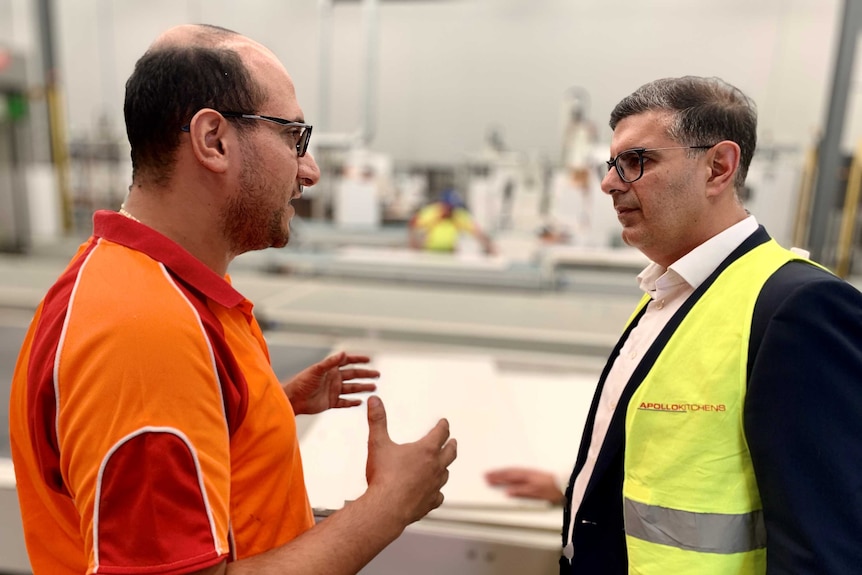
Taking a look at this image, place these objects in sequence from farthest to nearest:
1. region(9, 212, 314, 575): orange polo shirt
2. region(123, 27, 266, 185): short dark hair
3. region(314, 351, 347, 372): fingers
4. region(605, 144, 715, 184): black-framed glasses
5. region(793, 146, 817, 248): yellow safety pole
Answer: region(793, 146, 817, 248): yellow safety pole → region(314, 351, 347, 372): fingers → region(605, 144, 715, 184): black-framed glasses → region(123, 27, 266, 185): short dark hair → region(9, 212, 314, 575): orange polo shirt

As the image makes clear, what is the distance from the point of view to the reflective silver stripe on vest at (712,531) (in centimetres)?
70

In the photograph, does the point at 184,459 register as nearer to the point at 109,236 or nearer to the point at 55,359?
the point at 55,359

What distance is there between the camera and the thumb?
29.7 inches

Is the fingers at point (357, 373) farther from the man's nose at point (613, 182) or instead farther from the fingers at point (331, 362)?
the man's nose at point (613, 182)

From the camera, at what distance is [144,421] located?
53 centimetres

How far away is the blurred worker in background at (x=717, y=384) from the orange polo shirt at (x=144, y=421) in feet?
1.58

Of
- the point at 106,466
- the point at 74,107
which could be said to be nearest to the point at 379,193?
the point at 74,107

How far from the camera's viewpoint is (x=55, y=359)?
1.85 ft

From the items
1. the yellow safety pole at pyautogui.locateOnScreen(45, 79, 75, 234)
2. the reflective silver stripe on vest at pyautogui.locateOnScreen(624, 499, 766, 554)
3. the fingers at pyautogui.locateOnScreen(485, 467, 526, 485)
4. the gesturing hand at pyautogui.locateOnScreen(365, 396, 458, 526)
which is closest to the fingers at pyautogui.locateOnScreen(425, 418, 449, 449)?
the gesturing hand at pyautogui.locateOnScreen(365, 396, 458, 526)

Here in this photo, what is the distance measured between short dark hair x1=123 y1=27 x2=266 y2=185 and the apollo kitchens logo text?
2.09 ft

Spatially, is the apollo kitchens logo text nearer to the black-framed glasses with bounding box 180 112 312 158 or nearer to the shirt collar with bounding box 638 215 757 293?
the shirt collar with bounding box 638 215 757 293

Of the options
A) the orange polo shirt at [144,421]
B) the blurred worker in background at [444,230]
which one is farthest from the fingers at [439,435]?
the blurred worker in background at [444,230]

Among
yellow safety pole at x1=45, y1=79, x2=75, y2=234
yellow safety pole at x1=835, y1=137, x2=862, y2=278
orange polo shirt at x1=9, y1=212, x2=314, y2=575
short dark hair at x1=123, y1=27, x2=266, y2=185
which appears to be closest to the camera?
orange polo shirt at x1=9, y1=212, x2=314, y2=575

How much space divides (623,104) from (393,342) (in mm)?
1527
